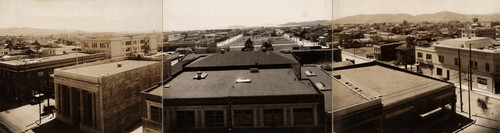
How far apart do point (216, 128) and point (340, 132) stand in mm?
2091

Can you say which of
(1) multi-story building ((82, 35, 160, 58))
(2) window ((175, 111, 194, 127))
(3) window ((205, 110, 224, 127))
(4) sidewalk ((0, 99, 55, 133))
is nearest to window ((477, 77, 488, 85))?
(3) window ((205, 110, 224, 127))

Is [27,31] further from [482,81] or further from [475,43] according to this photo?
[482,81]

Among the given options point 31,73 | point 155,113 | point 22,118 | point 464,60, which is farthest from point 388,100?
point 22,118

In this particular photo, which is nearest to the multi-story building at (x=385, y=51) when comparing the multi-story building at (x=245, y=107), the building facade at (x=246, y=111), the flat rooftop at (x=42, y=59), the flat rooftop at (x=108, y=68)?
the multi-story building at (x=245, y=107)

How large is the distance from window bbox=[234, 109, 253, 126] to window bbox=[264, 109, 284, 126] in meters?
0.24

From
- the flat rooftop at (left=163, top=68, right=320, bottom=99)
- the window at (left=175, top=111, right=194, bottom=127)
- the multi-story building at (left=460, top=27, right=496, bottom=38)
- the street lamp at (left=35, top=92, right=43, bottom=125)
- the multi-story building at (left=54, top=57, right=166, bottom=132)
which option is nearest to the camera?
the window at (left=175, top=111, right=194, bottom=127)

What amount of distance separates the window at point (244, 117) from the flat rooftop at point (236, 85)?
274mm

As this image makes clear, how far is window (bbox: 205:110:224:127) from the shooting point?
162 inches

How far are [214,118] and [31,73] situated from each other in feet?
13.0

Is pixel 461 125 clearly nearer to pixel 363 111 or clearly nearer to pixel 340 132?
pixel 363 111

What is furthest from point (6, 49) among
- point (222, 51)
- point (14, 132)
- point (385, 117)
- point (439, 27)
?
point (439, 27)

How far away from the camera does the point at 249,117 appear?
4074 millimetres

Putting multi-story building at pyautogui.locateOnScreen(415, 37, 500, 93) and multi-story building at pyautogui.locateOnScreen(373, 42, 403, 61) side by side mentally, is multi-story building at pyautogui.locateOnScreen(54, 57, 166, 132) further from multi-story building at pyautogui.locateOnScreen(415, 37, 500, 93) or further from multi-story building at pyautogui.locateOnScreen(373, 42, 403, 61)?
multi-story building at pyautogui.locateOnScreen(415, 37, 500, 93)

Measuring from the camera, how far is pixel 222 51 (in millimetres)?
6055
